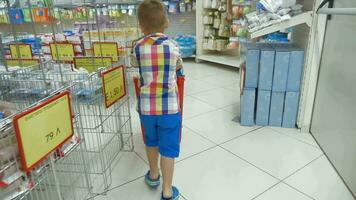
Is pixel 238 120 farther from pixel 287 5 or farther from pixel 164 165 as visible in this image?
pixel 164 165

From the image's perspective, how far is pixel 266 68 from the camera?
226 centimetres

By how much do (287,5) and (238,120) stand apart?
105 cm

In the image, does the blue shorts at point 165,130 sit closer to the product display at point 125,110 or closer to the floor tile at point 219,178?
the product display at point 125,110

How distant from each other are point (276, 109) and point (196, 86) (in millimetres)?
1409

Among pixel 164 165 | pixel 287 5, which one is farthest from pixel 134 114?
pixel 287 5

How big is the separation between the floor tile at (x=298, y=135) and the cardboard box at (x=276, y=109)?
0.20ft

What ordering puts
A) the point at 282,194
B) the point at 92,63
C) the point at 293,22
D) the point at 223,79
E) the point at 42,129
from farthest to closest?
the point at 223,79 → the point at 293,22 → the point at 92,63 → the point at 282,194 → the point at 42,129

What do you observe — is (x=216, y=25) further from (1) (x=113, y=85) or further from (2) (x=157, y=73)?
(2) (x=157, y=73)

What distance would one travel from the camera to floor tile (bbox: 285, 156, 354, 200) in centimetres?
155

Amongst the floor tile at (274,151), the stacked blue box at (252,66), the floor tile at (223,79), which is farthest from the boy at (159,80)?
the floor tile at (223,79)

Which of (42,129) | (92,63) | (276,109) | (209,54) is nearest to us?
(42,129)

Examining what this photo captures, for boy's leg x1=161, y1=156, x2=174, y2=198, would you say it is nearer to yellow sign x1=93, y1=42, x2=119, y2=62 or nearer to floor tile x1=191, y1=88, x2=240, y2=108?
yellow sign x1=93, y1=42, x2=119, y2=62

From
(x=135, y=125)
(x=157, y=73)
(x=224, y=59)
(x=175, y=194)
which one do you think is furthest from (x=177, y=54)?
(x=224, y=59)

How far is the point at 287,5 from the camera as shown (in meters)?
2.23
